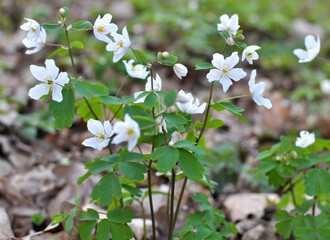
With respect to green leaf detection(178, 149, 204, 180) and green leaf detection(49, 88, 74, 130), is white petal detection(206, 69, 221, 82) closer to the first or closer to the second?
green leaf detection(178, 149, 204, 180)

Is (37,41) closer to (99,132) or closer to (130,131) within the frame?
(99,132)

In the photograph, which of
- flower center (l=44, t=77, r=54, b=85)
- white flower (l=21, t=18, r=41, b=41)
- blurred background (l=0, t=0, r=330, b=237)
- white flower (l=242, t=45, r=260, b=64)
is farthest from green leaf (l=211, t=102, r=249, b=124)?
blurred background (l=0, t=0, r=330, b=237)

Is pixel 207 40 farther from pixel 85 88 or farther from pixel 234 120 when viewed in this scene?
pixel 85 88

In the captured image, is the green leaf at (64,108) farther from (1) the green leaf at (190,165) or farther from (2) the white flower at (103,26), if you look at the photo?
(1) the green leaf at (190,165)

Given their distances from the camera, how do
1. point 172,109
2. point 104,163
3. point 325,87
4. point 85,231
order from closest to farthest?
1. point 172,109
2. point 104,163
3. point 85,231
4. point 325,87

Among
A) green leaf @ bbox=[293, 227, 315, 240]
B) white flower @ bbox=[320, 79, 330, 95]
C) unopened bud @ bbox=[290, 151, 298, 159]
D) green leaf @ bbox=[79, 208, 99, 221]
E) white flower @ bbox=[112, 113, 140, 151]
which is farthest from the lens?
white flower @ bbox=[320, 79, 330, 95]

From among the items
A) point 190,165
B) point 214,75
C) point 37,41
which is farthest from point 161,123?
point 37,41
